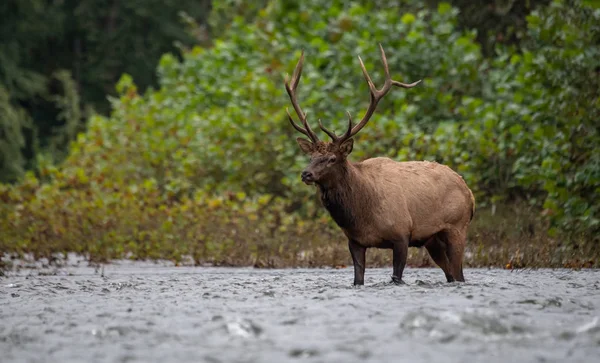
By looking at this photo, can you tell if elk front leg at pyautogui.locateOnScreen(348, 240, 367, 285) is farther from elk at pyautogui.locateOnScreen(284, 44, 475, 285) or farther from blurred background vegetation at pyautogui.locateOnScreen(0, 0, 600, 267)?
blurred background vegetation at pyautogui.locateOnScreen(0, 0, 600, 267)

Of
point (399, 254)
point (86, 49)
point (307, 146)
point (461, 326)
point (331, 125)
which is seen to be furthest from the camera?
point (86, 49)

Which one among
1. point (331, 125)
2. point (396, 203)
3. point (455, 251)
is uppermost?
point (331, 125)

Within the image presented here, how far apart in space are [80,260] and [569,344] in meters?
10.4

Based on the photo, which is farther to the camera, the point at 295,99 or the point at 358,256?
the point at 295,99

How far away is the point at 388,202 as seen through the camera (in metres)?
10.3

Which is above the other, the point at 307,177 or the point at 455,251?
the point at 307,177

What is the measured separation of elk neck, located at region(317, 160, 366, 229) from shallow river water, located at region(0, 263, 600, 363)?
0.71 metres

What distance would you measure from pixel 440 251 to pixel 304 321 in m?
3.38

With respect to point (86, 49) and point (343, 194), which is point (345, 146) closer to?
point (343, 194)

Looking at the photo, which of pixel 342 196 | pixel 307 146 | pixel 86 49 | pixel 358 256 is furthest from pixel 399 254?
pixel 86 49

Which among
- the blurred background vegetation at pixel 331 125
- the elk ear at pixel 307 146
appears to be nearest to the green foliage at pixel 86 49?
the blurred background vegetation at pixel 331 125

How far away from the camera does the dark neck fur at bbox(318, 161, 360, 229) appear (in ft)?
33.6

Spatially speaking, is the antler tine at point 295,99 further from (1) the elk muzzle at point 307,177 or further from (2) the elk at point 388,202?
(1) the elk muzzle at point 307,177

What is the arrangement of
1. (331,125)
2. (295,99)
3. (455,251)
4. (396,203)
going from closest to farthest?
(396,203) < (455,251) < (295,99) < (331,125)
